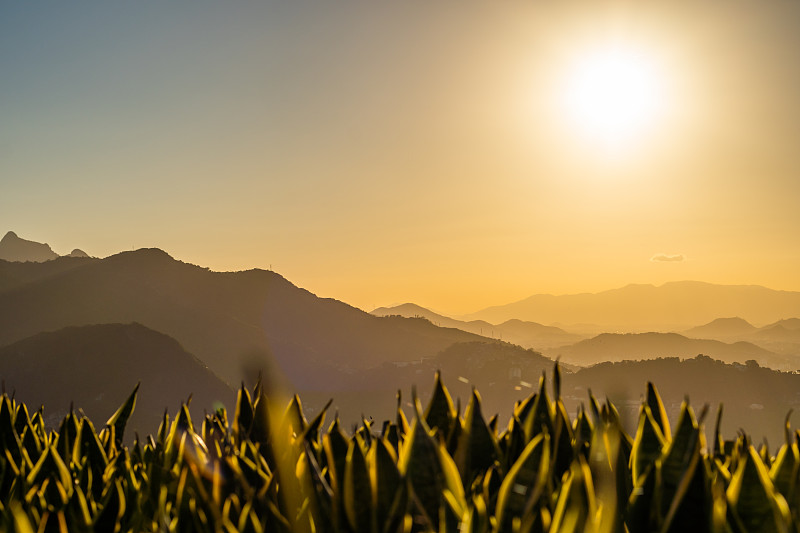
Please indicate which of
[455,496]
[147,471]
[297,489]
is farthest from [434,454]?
[147,471]

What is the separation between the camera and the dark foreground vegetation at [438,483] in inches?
76.7

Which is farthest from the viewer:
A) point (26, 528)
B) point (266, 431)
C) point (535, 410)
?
point (266, 431)

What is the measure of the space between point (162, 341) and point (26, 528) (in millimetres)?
167776

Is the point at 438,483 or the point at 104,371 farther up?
the point at 438,483

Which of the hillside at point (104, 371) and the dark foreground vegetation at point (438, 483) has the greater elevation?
the dark foreground vegetation at point (438, 483)

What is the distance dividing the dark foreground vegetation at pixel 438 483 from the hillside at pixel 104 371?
14088 cm

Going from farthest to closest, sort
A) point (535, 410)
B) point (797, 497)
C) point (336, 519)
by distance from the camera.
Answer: point (535, 410) < point (797, 497) < point (336, 519)

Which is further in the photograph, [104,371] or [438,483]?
[104,371]

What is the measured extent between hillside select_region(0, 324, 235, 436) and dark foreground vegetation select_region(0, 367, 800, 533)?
14088 centimetres

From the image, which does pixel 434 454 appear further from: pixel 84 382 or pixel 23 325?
pixel 23 325

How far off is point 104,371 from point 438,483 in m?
162

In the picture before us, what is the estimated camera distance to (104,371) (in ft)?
471

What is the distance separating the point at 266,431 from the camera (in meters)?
3.29

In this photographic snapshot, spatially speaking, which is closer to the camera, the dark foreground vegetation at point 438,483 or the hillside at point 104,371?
the dark foreground vegetation at point 438,483
